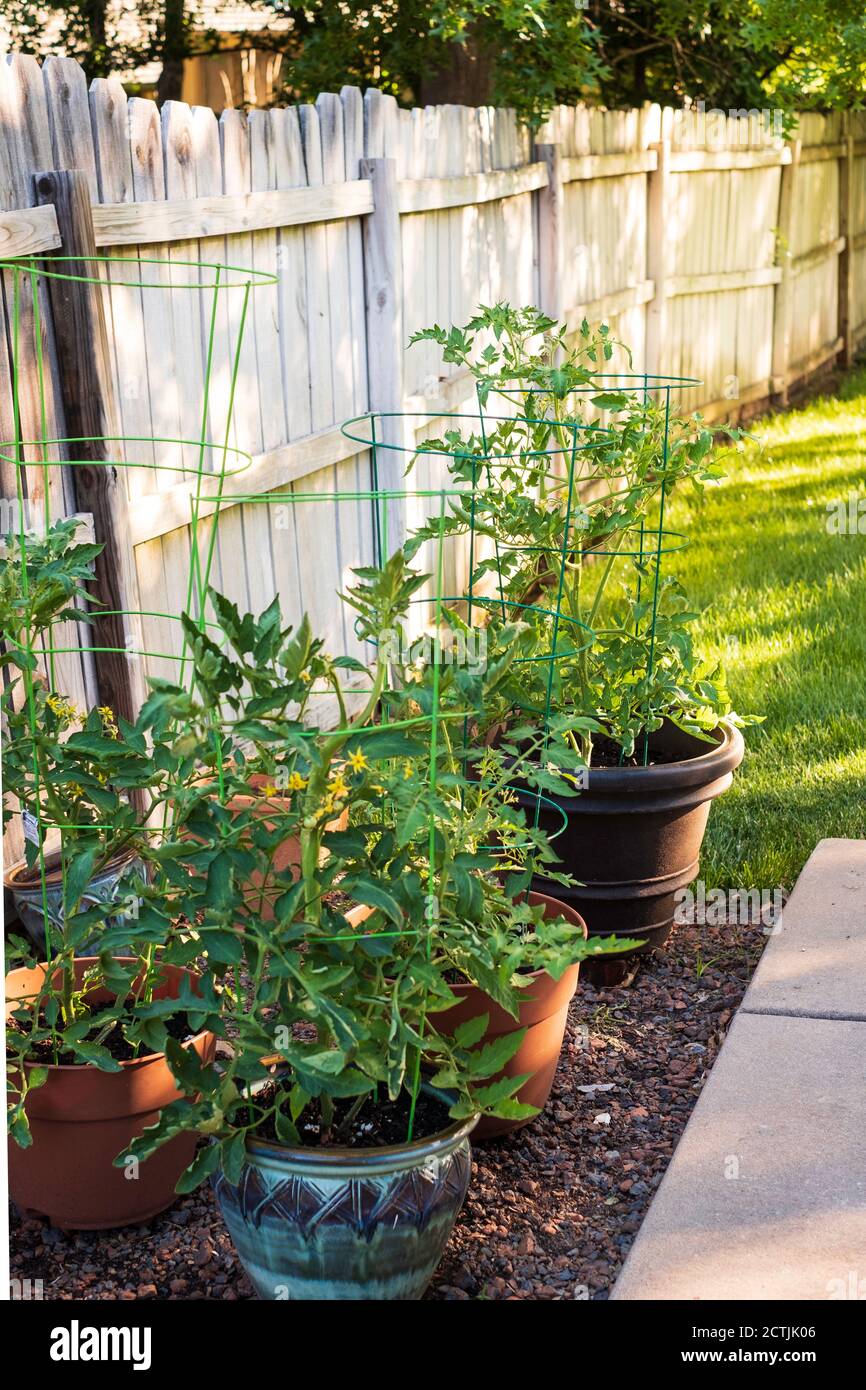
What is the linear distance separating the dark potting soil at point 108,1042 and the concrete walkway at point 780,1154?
94 centimetres

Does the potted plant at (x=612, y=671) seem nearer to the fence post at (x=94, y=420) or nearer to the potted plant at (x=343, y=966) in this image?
the fence post at (x=94, y=420)

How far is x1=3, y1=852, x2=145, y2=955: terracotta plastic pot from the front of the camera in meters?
3.20

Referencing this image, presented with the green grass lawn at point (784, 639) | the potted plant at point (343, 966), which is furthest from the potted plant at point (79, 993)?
the green grass lawn at point (784, 639)

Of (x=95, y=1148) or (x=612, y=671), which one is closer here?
(x=95, y=1148)

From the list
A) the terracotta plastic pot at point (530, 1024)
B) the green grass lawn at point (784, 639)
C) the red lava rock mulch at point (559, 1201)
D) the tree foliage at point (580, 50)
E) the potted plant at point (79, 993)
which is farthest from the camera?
the tree foliage at point (580, 50)

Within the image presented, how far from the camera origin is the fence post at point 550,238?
689cm

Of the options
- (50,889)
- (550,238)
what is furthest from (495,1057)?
(550,238)

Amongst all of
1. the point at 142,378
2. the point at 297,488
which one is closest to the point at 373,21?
the point at 297,488

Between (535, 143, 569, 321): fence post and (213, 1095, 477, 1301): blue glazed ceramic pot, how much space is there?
209 inches

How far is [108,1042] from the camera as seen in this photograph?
9.03ft

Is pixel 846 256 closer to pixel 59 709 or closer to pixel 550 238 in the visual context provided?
pixel 550 238

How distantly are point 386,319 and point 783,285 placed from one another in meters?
7.02

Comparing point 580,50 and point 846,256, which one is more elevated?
point 580,50
